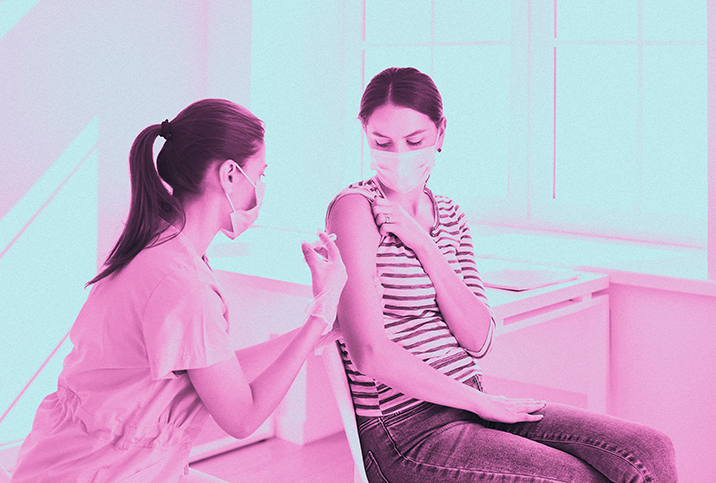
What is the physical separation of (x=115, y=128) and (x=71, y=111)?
0.61 ft

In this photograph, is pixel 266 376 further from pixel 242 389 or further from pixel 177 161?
pixel 177 161

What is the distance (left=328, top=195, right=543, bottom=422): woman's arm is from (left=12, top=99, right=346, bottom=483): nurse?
0.15 metres

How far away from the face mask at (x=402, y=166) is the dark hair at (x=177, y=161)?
1.27ft

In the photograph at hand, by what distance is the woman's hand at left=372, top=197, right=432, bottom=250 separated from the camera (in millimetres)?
1549

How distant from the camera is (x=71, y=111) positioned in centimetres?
309

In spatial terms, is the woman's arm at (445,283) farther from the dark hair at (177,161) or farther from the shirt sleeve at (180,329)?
the shirt sleeve at (180,329)

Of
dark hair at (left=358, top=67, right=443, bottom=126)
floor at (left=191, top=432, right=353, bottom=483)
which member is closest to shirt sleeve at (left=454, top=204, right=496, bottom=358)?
dark hair at (left=358, top=67, right=443, bottom=126)

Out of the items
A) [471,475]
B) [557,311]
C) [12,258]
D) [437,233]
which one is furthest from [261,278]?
[12,258]

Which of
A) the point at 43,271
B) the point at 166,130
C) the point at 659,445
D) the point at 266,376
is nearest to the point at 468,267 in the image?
the point at 659,445

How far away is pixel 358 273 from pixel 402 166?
11.0 inches

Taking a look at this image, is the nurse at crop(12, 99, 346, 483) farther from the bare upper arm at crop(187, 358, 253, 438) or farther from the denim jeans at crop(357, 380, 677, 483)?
the denim jeans at crop(357, 380, 677, 483)

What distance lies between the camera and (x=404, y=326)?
155cm

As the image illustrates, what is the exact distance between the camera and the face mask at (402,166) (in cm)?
164

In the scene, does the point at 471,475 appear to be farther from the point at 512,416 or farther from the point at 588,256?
the point at 588,256
